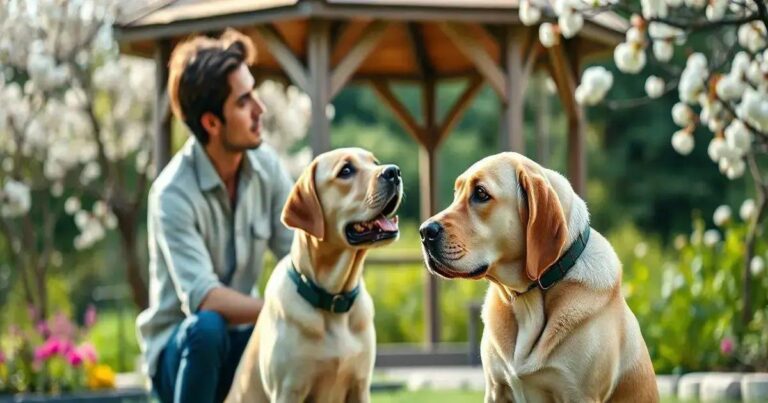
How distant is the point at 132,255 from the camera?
11969 millimetres

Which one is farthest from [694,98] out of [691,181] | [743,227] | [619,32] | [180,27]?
[691,181]

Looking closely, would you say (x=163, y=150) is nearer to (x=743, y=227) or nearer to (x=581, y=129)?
(x=581, y=129)

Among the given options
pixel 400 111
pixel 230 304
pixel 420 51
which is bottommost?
pixel 400 111

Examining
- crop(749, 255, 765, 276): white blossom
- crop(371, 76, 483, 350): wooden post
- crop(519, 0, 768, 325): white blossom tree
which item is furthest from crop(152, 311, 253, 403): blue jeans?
crop(371, 76, 483, 350): wooden post

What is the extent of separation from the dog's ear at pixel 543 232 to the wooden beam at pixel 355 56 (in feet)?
19.5

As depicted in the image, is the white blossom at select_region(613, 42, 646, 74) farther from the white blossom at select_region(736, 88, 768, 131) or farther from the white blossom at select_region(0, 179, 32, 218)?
the white blossom at select_region(0, 179, 32, 218)

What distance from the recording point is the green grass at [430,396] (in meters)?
8.95

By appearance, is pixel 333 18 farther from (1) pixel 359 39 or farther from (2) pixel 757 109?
(2) pixel 757 109

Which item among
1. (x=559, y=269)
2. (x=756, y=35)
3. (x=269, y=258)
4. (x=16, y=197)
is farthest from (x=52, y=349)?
(x=559, y=269)

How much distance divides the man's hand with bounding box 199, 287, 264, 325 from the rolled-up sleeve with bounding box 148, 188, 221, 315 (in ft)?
0.11

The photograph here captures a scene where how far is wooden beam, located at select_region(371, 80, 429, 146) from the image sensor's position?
1243cm

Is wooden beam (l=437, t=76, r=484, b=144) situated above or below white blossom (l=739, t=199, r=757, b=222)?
above

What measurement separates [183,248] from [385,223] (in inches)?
42.4

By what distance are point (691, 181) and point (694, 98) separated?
18.2 m
